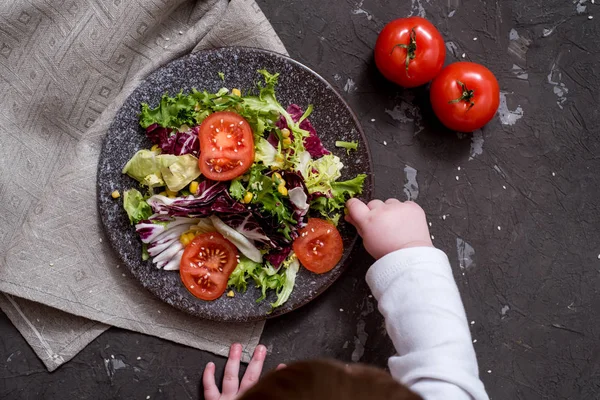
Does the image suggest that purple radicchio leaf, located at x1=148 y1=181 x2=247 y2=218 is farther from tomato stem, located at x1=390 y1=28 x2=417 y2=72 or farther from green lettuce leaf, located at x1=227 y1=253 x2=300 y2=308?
tomato stem, located at x1=390 y1=28 x2=417 y2=72

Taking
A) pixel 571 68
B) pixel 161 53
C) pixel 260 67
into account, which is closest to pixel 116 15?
pixel 161 53

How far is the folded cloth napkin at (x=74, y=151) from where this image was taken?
154 cm

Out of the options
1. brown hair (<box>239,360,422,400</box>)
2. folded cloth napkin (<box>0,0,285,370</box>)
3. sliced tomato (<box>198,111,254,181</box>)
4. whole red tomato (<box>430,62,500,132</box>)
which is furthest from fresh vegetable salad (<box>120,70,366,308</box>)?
brown hair (<box>239,360,422,400</box>)

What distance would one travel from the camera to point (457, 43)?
1.62 metres

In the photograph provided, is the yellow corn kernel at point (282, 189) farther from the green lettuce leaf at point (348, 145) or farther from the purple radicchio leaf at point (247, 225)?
the green lettuce leaf at point (348, 145)

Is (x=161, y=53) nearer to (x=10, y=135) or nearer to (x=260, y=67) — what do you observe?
(x=260, y=67)

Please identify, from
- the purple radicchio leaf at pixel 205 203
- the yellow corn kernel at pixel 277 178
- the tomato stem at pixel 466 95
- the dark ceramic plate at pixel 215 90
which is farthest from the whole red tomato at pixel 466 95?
the purple radicchio leaf at pixel 205 203

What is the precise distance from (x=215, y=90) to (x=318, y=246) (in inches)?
18.4

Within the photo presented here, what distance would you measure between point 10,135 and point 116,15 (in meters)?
0.40

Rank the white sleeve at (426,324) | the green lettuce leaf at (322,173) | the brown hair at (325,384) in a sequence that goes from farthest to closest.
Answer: the green lettuce leaf at (322,173) < the white sleeve at (426,324) < the brown hair at (325,384)

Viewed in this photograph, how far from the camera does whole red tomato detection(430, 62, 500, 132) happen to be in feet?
4.92

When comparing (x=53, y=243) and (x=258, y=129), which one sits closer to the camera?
(x=258, y=129)

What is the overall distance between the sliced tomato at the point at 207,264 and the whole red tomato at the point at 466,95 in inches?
24.8

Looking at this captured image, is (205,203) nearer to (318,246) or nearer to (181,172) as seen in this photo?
(181,172)
